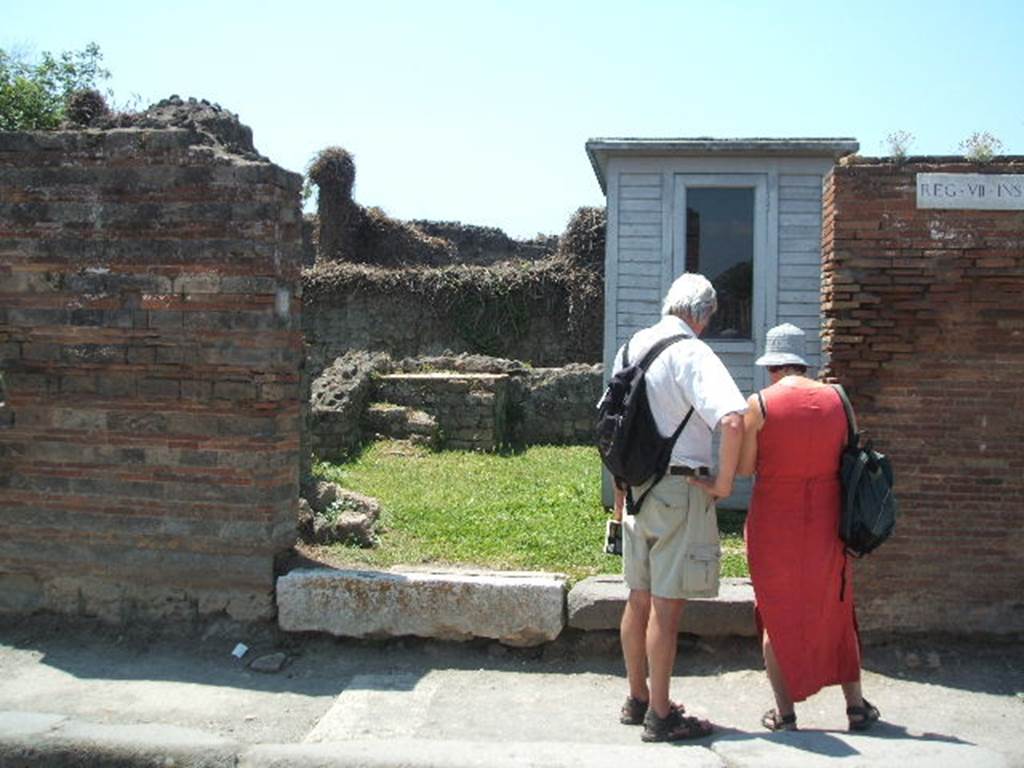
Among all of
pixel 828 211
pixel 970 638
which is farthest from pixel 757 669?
pixel 828 211

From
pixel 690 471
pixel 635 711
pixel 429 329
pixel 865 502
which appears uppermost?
pixel 429 329

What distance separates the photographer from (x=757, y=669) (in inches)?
208

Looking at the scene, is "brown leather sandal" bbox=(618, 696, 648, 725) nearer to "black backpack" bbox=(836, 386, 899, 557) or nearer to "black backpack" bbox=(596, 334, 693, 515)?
"black backpack" bbox=(596, 334, 693, 515)

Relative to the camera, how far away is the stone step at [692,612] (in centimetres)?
534

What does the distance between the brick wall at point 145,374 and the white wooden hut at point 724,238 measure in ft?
16.4

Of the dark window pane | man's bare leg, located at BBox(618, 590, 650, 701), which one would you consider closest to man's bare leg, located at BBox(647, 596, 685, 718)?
man's bare leg, located at BBox(618, 590, 650, 701)

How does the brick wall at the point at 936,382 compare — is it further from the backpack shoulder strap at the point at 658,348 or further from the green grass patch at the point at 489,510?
the backpack shoulder strap at the point at 658,348

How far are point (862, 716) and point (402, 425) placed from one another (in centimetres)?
1002

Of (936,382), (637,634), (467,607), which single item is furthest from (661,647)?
(936,382)

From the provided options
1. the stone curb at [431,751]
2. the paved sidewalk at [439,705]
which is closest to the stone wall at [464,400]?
the paved sidewalk at [439,705]

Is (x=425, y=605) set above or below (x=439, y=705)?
above

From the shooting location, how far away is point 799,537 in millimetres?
4320

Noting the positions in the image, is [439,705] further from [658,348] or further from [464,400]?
[464,400]

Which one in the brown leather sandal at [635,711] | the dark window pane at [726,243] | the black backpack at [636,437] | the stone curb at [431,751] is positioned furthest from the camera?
the dark window pane at [726,243]
